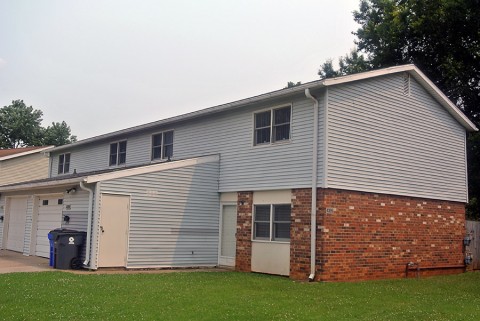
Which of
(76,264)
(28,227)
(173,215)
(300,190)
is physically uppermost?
(300,190)

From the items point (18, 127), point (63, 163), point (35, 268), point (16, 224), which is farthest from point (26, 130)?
point (35, 268)

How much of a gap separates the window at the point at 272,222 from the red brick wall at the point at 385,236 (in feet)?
4.87

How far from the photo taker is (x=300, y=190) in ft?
46.7

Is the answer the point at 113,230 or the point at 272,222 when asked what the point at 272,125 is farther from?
the point at 113,230

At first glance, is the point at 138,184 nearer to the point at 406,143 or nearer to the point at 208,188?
the point at 208,188

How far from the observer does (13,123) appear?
51438 mm

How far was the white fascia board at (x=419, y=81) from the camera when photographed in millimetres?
14133

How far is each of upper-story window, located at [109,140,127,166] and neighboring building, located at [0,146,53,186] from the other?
376 inches

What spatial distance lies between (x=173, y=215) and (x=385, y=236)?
638 centimetres

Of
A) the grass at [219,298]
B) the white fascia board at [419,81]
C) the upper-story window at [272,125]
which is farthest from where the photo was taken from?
the upper-story window at [272,125]

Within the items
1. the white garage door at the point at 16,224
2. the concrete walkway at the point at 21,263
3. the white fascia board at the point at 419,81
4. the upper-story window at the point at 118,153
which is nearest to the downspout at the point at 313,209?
the white fascia board at the point at 419,81

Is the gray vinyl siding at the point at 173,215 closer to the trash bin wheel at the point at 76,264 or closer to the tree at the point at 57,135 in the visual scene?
the trash bin wheel at the point at 76,264

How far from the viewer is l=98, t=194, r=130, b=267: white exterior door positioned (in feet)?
49.3

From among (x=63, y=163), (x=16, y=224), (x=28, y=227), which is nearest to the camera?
(x=28, y=227)
